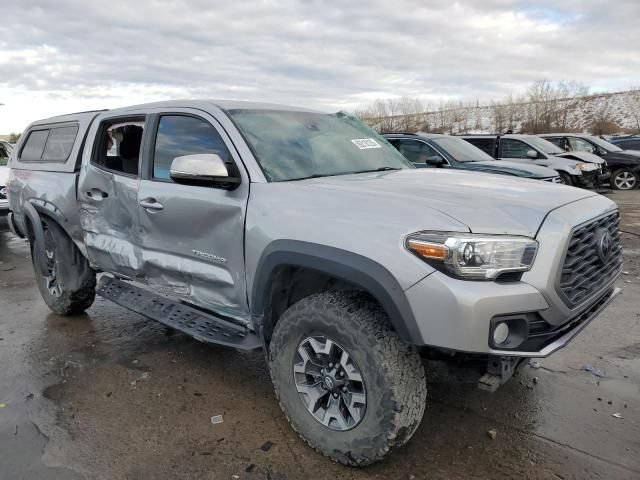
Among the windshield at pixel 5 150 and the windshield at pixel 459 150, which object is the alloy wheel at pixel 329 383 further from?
the windshield at pixel 5 150

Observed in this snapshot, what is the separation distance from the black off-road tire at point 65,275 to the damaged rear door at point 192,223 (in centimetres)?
133

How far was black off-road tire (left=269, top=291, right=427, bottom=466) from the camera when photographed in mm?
2352

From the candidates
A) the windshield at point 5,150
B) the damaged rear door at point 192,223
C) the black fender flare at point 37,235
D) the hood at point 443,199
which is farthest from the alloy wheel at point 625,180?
the windshield at point 5,150

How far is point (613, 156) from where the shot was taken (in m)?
15.3

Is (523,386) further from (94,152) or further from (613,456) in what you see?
(94,152)

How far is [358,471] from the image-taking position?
2.62 metres

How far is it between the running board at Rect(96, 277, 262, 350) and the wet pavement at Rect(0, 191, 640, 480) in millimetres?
497

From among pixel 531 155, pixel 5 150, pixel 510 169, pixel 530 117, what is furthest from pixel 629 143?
pixel 530 117

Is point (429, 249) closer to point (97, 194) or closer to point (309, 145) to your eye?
point (309, 145)

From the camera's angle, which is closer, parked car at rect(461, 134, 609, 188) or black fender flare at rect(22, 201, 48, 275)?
black fender flare at rect(22, 201, 48, 275)

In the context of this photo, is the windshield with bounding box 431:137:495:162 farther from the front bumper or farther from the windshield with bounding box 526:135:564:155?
the front bumper

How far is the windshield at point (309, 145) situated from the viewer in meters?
3.11

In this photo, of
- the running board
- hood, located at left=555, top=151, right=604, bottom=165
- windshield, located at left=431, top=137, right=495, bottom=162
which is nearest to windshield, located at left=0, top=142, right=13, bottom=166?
the running board

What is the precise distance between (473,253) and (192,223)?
1.82 meters
